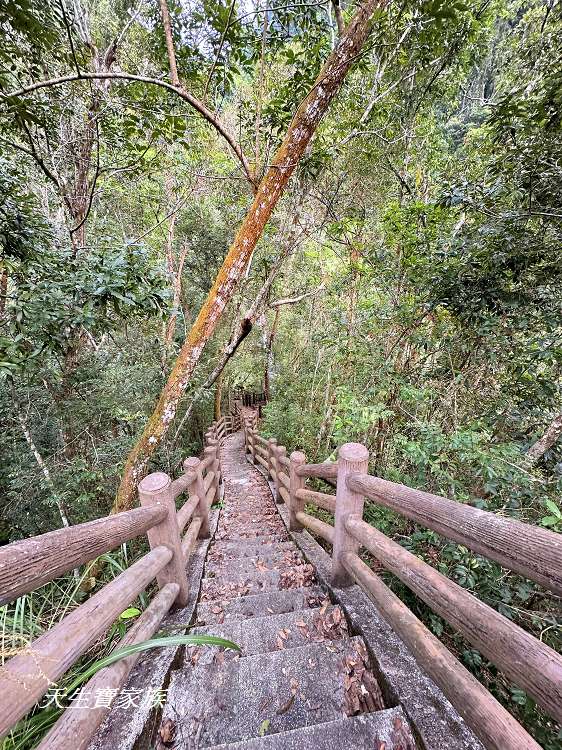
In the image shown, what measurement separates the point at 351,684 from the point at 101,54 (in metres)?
6.37

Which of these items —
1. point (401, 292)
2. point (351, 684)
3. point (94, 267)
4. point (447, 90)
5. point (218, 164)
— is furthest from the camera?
point (218, 164)

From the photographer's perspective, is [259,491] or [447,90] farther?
[259,491]

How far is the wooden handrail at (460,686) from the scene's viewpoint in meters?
0.77

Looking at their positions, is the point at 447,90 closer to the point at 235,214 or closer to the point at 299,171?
the point at 299,171

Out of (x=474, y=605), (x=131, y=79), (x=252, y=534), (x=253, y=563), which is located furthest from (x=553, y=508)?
(x=131, y=79)

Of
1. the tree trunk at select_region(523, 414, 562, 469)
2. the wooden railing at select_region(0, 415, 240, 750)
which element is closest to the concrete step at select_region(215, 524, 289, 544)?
the wooden railing at select_region(0, 415, 240, 750)

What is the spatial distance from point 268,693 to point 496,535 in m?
1.33

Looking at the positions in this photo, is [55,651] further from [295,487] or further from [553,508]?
[295,487]

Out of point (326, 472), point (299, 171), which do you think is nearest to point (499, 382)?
point (326, 472)

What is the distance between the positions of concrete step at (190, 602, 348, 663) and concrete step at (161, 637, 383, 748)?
171 mm

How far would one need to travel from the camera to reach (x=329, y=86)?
2.59 meters

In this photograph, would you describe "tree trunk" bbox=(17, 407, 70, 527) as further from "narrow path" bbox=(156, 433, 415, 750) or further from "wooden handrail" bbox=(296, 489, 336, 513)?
"wooden handrail" bbox=(296, 489, 336, 513)

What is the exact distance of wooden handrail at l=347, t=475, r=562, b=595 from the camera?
28.5 inches

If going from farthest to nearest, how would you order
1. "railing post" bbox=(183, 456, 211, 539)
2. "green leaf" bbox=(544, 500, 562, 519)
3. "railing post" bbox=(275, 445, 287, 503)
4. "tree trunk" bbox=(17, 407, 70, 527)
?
1. "railing post" bbox=(275, 445, 287, 503)
2. "tree trunk" bbox=(17, 407, 70, 527)
3. "railing post" bbox=(183, 456, 211, 539)
4. "green leaf" bbox=(544, 500, 562, 519)
